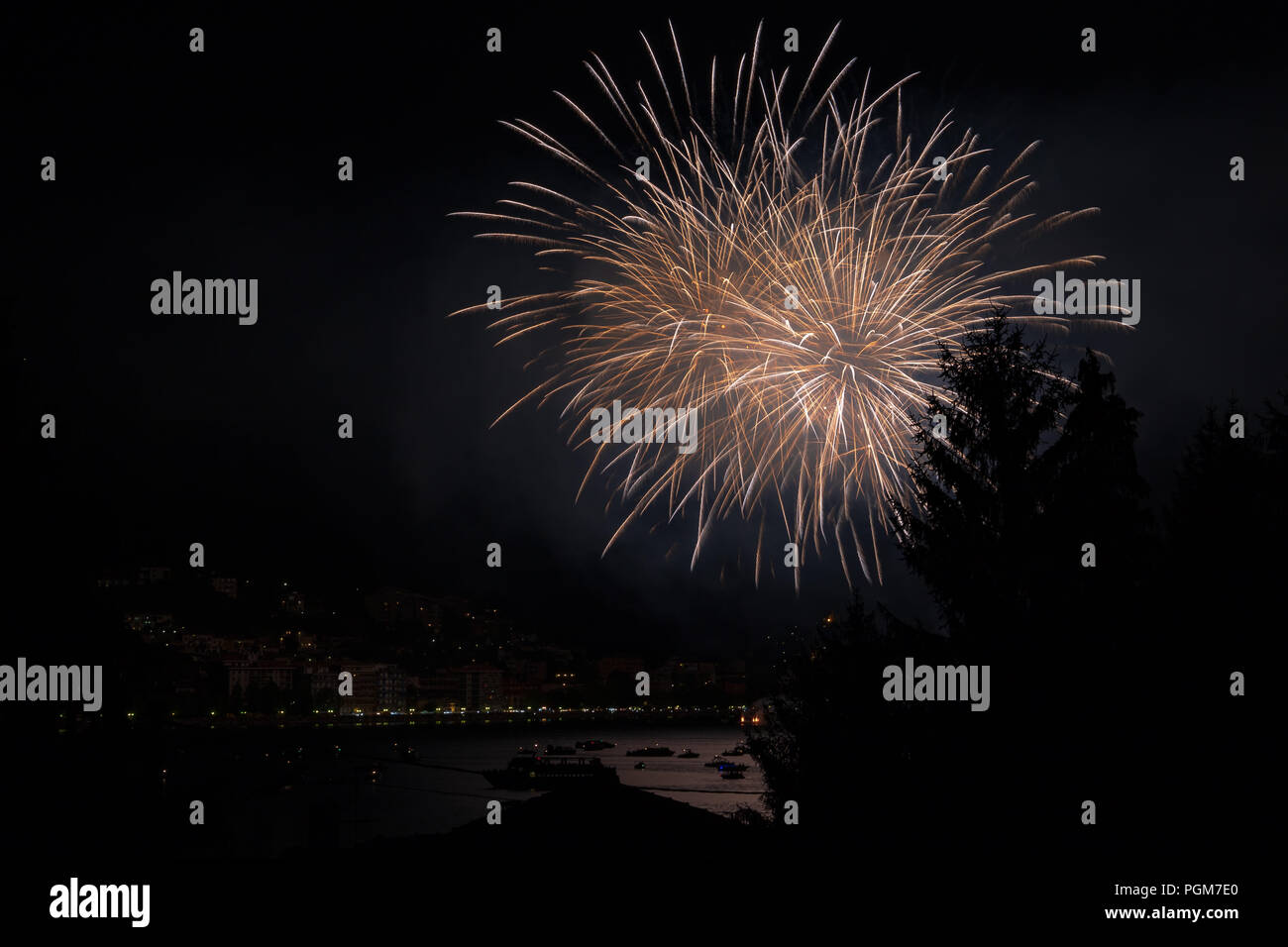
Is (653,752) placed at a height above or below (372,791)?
below

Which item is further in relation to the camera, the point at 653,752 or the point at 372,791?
the point at 653,752

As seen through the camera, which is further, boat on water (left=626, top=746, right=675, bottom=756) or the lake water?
boat on water (left=626, top=746, right=675, bottom=756)

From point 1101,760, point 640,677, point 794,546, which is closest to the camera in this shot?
point 1101,760

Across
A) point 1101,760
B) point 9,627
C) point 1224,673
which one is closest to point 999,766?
point 1101,760

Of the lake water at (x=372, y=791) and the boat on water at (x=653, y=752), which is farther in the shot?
the boat on water at (x=653, y=752)

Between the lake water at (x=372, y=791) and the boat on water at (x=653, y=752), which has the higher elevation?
the lake water at (x=372, y=791)

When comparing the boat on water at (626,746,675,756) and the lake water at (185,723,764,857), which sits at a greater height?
the lake water at (185,723,764,857)
